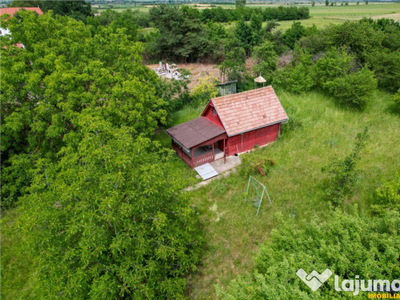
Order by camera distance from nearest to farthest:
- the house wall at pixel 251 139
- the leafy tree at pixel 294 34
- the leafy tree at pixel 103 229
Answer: the leafy tree at pixel 103 229 < the house wall at pixel 251 139 < the leafy tree at pixel 294 34

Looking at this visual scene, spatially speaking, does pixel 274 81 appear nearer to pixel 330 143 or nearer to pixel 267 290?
pixel 330 143

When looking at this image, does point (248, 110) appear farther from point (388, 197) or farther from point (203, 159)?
point (388, 197)

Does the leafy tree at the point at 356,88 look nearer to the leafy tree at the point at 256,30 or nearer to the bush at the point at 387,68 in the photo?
the bush at the point at 387,68

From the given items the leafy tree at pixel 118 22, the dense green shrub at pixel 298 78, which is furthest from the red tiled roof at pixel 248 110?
the leafy tree at pixel 118 22

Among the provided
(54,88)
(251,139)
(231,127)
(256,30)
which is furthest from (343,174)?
(256,30)

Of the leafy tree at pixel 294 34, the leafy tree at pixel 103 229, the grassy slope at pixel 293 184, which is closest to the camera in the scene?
the leafy tree at pixel 103 229

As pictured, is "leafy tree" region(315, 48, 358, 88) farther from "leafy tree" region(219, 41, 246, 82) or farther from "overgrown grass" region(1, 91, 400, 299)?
"leafy tree" region(219, 41, 246, 82)

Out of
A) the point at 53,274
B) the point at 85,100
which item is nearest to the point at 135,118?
the point at 85,100
